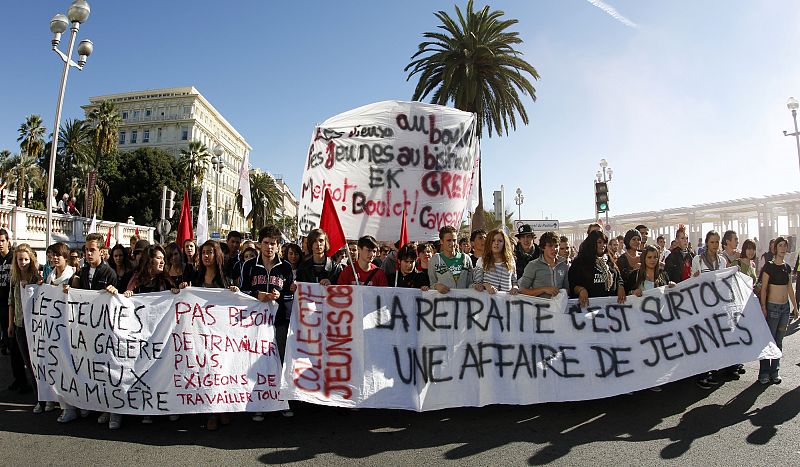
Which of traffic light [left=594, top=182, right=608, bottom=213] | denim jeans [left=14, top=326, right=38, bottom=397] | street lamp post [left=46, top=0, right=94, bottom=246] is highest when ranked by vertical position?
street lamp post [left=46, top=0, right=94, bottom=246]

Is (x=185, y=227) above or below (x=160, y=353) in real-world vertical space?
above

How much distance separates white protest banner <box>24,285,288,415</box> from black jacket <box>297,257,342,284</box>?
489mm

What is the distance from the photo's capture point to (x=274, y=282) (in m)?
4.62

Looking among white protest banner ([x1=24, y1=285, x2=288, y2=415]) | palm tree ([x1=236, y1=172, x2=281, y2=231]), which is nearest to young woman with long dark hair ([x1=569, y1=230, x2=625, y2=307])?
white protest banner ([x1=24, y1=285, x2=288, y2=415])

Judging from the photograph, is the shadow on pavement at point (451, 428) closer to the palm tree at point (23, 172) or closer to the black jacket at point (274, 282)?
the black jacket at point (274, 282)

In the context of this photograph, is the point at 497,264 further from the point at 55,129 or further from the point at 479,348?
the point at 55,129

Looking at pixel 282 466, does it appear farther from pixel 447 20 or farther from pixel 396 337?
pixel 447 20

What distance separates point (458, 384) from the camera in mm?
4289

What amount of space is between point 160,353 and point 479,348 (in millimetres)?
2849

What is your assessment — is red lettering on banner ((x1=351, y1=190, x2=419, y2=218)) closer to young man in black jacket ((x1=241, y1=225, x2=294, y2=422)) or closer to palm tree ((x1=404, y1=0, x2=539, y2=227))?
young man in black jacket ((x1=241, y1=225, x2=294, y2=422))

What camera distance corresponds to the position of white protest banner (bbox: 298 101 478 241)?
606 centimetres

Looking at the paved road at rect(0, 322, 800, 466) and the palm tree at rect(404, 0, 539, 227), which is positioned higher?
the palm tree at rect(404, 0, 539, 227)

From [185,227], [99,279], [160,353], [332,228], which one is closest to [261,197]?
[185,227]

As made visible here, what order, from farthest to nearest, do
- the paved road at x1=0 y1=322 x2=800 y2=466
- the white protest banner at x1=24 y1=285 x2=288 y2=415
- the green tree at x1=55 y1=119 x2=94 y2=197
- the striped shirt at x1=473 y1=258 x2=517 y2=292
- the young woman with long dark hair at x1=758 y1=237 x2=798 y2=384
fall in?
the green tree at x1=55 y1=119 x2=94 y2=197 → the young woman with long dark hair at x1=758 y1=237 x2=798 y2=384 → the striped shirt at x1=473 y1=258 x2=517 y2=292 → the white protest banner at x1=24 y1=285 x2=288 y2=415 → the paved road at x1=0 y1=322 x2=800 y2=466
